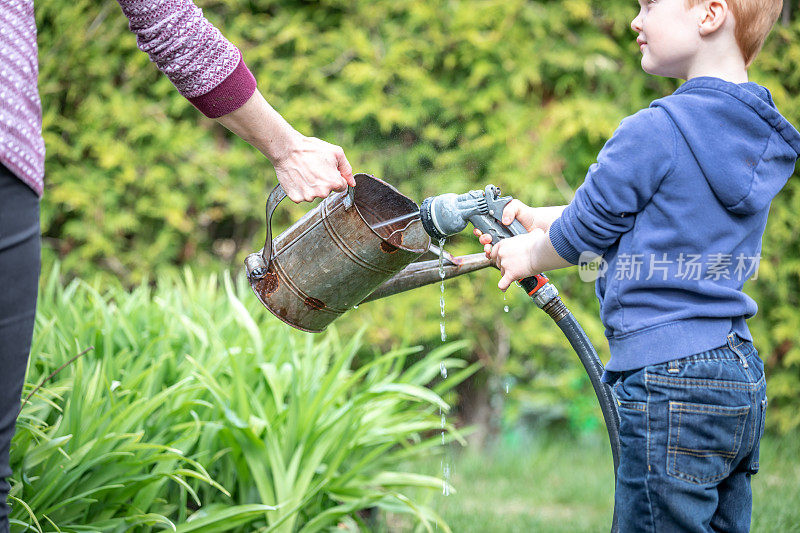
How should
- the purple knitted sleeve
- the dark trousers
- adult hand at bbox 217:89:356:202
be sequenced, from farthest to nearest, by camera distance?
adult hand at bbox 217:89:356:202 < the purple knitted sleeve < the dark trousers

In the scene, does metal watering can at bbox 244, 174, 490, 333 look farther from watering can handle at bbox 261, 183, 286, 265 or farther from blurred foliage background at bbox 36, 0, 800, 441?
blurred foliage background at bbox 36, 0, 800, 441

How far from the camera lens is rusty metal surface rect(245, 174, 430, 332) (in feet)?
5.94

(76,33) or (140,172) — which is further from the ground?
(76,33)

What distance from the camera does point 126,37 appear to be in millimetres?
3963

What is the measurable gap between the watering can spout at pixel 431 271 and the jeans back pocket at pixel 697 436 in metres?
0.53

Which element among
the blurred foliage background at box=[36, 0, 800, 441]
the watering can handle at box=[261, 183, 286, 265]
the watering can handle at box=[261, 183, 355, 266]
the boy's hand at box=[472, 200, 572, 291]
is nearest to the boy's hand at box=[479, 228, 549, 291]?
the boy's hand at box=[472, 200, 572, 291]

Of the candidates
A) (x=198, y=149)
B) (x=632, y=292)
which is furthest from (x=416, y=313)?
(x=632, y=292)

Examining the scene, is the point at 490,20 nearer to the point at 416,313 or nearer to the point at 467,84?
the point at 467,84

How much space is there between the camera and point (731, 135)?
1.40 metres

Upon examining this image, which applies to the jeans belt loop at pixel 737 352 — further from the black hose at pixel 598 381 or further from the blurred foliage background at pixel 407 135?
the blurred foliage background at pixel 407 135

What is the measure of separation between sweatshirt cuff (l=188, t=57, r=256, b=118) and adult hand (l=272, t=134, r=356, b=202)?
184mm

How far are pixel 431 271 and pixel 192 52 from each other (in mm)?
702

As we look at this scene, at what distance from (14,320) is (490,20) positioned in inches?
117

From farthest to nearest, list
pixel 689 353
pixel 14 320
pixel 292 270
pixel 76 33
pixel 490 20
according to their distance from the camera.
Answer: pixel 76 33 → pixel 490 20 → pixel 292 270 → pixel 689 353 → pixel 14 320
